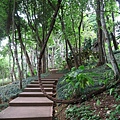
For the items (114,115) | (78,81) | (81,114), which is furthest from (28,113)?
(114,115)

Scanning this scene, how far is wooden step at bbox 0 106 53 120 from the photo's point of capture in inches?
130

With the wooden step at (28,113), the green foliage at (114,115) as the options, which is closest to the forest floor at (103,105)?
the green foliage at (114,115)

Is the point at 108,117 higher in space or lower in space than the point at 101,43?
lower

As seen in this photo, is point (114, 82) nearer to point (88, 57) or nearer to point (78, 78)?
point (78, 78)

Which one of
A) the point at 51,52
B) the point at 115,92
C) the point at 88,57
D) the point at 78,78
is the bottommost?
the point at 115,92

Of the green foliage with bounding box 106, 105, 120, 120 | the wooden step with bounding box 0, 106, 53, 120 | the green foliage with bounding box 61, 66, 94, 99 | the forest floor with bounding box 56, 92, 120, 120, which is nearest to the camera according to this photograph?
the green foliage with bounding box 106, 105, 120, 120

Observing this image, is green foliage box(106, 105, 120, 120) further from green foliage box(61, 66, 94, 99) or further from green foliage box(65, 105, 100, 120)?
green foliage box(61, 66, 94, 99)

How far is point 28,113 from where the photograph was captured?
11.7ft

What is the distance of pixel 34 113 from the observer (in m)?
3.55

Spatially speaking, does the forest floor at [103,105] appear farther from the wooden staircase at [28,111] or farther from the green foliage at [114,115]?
the wooden staircase at [28,111]

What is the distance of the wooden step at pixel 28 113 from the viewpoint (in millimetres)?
3311

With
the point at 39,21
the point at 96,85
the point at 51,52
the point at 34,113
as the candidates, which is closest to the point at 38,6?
the point at 39,21

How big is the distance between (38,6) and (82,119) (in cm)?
810

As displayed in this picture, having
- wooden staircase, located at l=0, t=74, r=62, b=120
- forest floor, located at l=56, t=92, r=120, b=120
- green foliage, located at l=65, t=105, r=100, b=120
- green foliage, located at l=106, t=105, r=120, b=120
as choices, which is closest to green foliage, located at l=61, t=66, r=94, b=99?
forest floor, located at l=56, t=92, r=120, b=120
